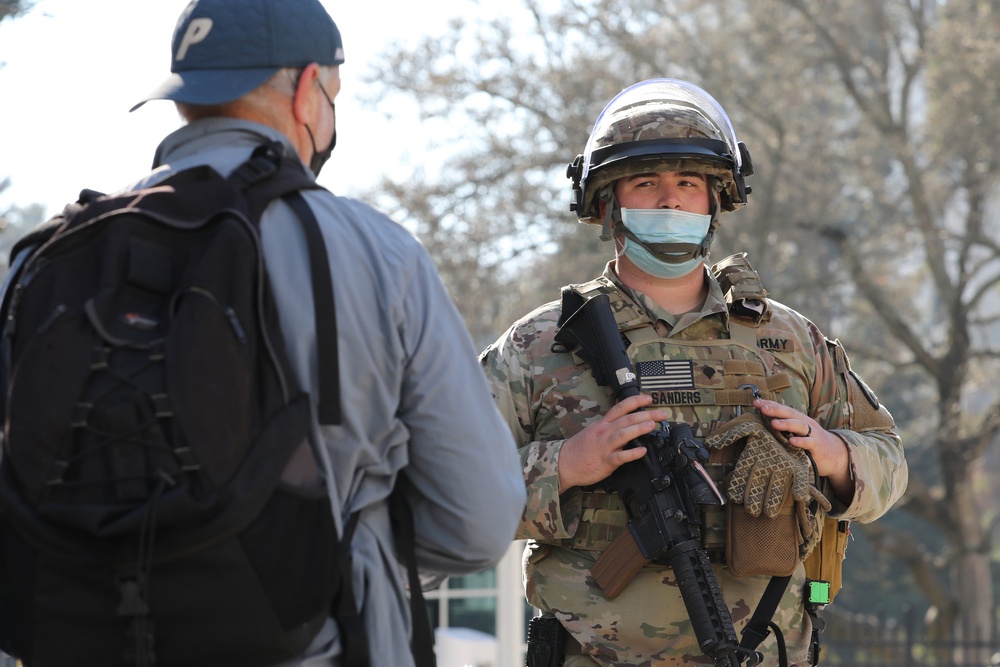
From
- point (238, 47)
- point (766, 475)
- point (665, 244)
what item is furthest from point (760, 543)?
point (238, 47)

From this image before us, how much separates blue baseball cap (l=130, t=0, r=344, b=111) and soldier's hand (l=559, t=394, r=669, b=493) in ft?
4.48

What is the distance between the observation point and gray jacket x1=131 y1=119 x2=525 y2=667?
6.64 feet

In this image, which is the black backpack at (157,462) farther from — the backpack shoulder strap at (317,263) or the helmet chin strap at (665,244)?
the helmet chin strap at (665,244)

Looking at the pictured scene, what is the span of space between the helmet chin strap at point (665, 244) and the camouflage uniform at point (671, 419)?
0.46ft

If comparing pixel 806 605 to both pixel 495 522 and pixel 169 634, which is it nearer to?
pixel 495 522

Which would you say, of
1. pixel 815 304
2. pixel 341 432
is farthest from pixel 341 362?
pixel 815 304

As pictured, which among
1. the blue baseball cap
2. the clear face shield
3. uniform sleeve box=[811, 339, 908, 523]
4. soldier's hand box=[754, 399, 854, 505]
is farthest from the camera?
the clear face shield

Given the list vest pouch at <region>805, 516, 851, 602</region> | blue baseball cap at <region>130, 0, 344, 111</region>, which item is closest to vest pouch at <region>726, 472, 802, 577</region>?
vest pouch at <region>805, 516, 851, 602</region>

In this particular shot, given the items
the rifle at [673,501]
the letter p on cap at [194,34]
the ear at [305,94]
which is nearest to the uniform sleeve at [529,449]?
the rifle at [673,501]

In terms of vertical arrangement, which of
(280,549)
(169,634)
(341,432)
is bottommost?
(169,634)

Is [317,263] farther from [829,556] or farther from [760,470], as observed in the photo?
[829,556]

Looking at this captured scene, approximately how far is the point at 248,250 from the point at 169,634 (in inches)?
22.5

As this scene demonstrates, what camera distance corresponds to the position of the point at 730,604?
131 inches

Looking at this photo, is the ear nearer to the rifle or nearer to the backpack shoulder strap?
the backpack shoulder strap
